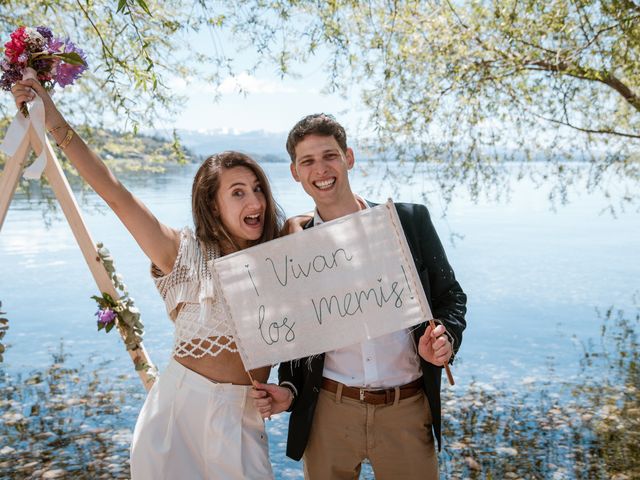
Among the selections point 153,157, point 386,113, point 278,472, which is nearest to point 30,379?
point 153,157

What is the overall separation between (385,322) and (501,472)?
125 inches

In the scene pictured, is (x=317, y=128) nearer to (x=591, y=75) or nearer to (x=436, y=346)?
(x=436, y=346)

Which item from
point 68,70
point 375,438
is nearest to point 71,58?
point 68,70

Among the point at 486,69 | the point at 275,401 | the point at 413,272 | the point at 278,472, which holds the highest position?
the point at 486,69

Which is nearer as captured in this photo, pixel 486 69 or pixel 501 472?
pixel 501 472

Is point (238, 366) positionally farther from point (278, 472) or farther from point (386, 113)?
point (386, 113)

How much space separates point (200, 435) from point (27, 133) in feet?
4.15

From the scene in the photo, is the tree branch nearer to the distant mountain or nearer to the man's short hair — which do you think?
the distant mountain

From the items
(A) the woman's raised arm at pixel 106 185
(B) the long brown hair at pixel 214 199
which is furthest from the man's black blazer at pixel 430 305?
(A) the woman's raised arm at pixel 106 185

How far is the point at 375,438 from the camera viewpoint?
7.73 feet

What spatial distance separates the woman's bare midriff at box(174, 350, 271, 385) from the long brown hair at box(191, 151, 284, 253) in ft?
1.29

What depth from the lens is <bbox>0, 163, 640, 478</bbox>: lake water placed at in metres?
8.11

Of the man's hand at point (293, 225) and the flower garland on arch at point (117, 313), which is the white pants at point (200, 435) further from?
the flower garland on arch at point (117, 313)

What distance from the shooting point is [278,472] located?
527 cm
